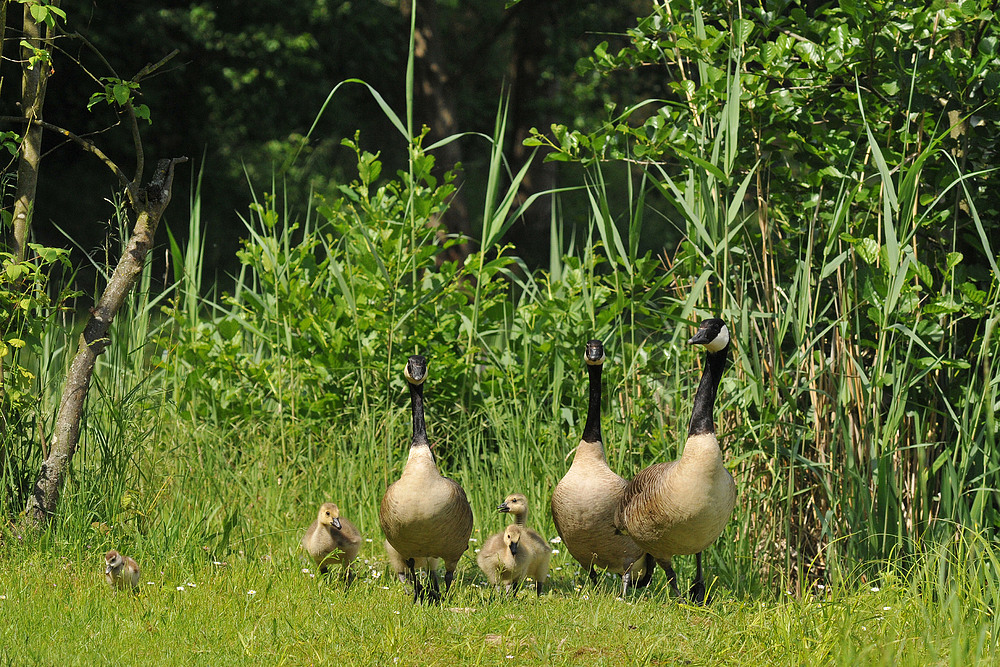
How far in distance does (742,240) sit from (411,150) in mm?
1978

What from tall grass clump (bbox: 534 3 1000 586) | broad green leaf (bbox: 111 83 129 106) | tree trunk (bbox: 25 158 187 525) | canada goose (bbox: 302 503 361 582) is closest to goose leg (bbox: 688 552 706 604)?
tall grass clump (bbox: 534 3 1000 586)

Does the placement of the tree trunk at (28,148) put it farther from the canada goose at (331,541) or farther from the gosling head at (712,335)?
the gosling head at (712,335)

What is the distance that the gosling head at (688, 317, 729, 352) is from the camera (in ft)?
13.8

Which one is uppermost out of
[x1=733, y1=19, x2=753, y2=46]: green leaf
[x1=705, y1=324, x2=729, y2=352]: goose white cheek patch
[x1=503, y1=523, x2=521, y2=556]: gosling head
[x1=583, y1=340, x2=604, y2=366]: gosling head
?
[x1=733, y1=19, x2=753, y2=46]: green leaf

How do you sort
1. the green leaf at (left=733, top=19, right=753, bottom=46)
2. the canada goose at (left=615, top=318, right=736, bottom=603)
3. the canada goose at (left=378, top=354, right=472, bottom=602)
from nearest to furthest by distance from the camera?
the canada goose at (left=615, top=318, right=736, bottom=603)
the canada goose at (left=378, top=354, right=472, bottom=602)
the green leaf at (left=733, top=19, right=753, bottom=46)

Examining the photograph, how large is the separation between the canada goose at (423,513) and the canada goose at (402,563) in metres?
0.06

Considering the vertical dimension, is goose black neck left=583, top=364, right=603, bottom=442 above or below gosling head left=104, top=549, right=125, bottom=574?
above

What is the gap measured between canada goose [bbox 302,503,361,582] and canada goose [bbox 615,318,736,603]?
1.35 metres

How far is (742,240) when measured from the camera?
17.7 feet

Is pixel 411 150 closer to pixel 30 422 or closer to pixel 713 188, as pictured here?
pixel 713 188

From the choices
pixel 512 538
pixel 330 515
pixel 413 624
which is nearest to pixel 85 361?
pixel 330 515

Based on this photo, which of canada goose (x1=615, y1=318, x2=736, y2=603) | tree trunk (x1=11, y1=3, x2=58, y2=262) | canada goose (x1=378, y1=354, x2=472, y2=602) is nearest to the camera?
canada goose (x1=615, y1=318, x2=736, y2=603)

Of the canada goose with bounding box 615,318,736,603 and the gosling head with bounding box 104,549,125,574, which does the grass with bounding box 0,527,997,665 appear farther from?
the canada goose with bounding box 615,318,736,603

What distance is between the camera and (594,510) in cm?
455
